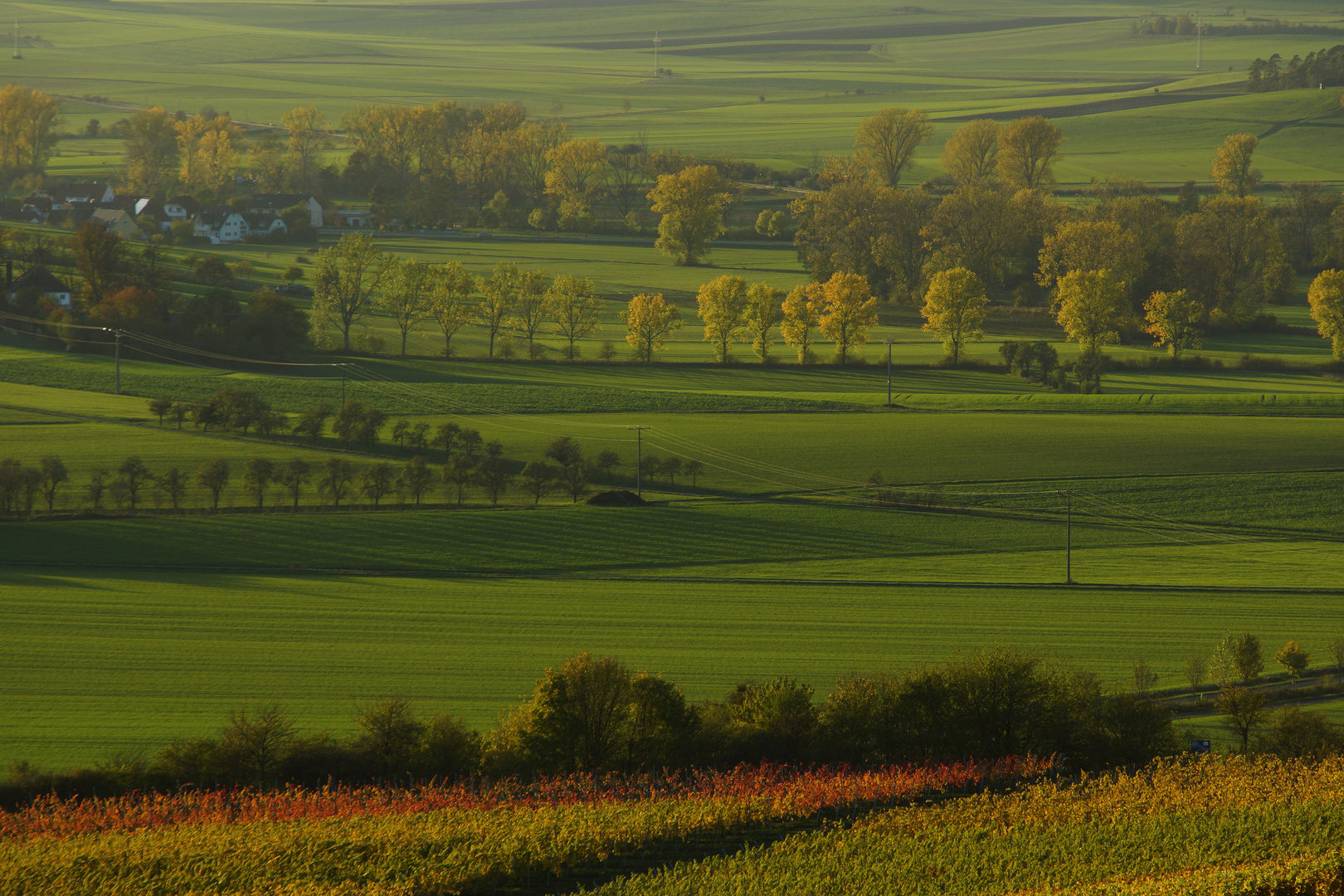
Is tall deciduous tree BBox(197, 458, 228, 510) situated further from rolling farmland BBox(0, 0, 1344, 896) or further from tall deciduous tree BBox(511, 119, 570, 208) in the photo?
tall deciduous tree BBox(511, 119, 570, 208)

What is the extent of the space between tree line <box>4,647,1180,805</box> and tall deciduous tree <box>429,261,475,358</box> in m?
50.1

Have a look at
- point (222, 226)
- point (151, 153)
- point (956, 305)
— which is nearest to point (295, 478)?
point (956, 305)

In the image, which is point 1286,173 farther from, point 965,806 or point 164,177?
point 965,806

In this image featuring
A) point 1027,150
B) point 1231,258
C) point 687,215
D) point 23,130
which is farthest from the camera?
point 23,130

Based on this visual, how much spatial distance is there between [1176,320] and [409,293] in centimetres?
4664

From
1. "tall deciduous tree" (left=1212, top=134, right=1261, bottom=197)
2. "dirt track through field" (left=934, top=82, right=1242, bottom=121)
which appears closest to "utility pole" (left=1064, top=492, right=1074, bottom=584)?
"tall deciduous tree" (left=1212, top=134, right=1261, bottom=197)

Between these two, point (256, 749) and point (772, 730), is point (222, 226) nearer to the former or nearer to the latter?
point (256, 749)

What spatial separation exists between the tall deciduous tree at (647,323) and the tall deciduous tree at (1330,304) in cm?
3872

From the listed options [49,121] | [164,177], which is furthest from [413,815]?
[49,121]

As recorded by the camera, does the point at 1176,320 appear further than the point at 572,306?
No

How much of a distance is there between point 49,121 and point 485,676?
130 meters

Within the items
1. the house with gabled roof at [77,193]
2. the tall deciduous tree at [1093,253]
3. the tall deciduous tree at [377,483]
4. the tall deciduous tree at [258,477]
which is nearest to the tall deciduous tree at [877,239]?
the tall deciduous tree at [1093,253]

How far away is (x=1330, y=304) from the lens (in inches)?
2977

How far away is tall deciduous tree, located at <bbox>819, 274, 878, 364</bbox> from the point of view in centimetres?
7538
